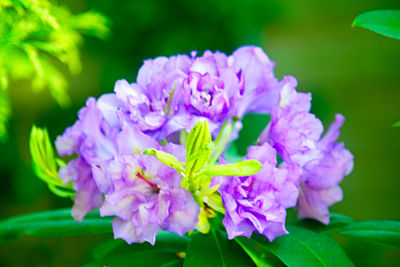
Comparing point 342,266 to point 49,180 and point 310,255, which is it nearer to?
point 310,255

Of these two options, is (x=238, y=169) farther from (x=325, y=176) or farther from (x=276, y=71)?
(x=276, y=71)

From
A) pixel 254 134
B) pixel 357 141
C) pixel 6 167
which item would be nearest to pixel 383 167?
pixel 357 141

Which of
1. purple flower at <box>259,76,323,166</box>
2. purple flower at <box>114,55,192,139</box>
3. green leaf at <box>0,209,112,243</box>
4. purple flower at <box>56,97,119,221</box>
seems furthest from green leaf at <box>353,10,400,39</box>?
green leaf at <box>0,209,112,243</box>

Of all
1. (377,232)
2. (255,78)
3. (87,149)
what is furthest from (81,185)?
(377,232)

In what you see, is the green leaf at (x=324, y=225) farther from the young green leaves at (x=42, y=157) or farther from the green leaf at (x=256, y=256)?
the young green leaves at (x=42, y=157)

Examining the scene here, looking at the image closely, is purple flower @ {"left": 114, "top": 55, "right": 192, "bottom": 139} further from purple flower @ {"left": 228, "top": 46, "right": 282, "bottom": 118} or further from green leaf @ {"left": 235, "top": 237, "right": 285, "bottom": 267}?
green leaf @ {"left": 235, "top": 237, "right": 285, "bottom": 267}
